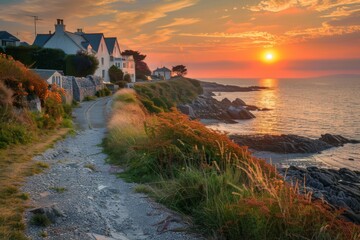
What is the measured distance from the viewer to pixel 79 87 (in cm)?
3372

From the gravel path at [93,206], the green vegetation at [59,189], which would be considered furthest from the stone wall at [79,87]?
the green vegetation at [59,189]

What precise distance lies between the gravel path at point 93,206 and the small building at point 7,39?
61954 millimetres

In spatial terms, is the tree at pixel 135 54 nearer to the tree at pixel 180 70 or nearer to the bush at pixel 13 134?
the tree at pixel 180 70

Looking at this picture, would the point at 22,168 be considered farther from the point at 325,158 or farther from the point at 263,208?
the point at 325,158

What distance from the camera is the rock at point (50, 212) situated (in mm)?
6078

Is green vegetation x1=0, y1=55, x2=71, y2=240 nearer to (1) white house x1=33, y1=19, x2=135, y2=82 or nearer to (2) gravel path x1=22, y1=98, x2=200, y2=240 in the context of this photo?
(2) gravel path x1=22, y1=98, x2=200, y2=240

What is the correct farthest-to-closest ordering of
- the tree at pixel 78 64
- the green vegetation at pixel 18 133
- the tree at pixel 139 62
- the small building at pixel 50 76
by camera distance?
the tree at pixel 139 62 → the tree at pixel 78 64 → the small building at pixel 50 76 → the green vegetation at pixel 18 133

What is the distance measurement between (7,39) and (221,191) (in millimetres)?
68552

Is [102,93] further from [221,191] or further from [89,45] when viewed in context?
[221,191]

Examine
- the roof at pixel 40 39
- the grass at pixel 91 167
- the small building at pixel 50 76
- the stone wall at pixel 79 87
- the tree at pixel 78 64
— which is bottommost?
the grass at pixel 91 167

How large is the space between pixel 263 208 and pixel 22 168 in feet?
22.3

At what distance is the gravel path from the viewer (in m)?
5.98

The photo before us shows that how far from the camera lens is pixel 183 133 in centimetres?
998

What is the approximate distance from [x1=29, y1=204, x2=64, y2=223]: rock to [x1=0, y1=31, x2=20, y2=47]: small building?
6581cm
